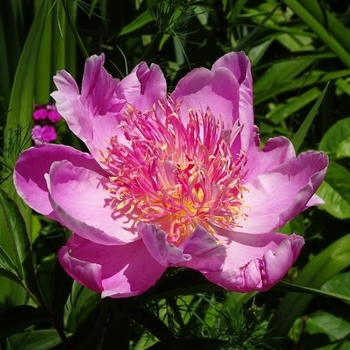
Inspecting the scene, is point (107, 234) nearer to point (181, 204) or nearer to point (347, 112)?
point (181, 204)

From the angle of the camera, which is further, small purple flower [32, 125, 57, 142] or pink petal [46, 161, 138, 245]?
small purple flower [32, 125, 57, 142]

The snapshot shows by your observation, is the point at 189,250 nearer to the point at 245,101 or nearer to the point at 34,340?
the point at 245,101

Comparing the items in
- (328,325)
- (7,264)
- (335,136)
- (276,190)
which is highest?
(276,190)

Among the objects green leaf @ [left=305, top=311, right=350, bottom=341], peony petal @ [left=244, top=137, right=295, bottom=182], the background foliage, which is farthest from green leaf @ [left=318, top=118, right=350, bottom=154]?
peony petal @ [left=244, top=137, right=295, bottom=182]

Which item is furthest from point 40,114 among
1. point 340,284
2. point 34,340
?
point 340,284

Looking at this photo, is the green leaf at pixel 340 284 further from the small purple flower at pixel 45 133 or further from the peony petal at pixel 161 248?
the peony petal at pixel 161 248

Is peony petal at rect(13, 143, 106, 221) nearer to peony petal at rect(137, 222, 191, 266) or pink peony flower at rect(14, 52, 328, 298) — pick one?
pink peony flower at rect(14, 52, 328, 298)
